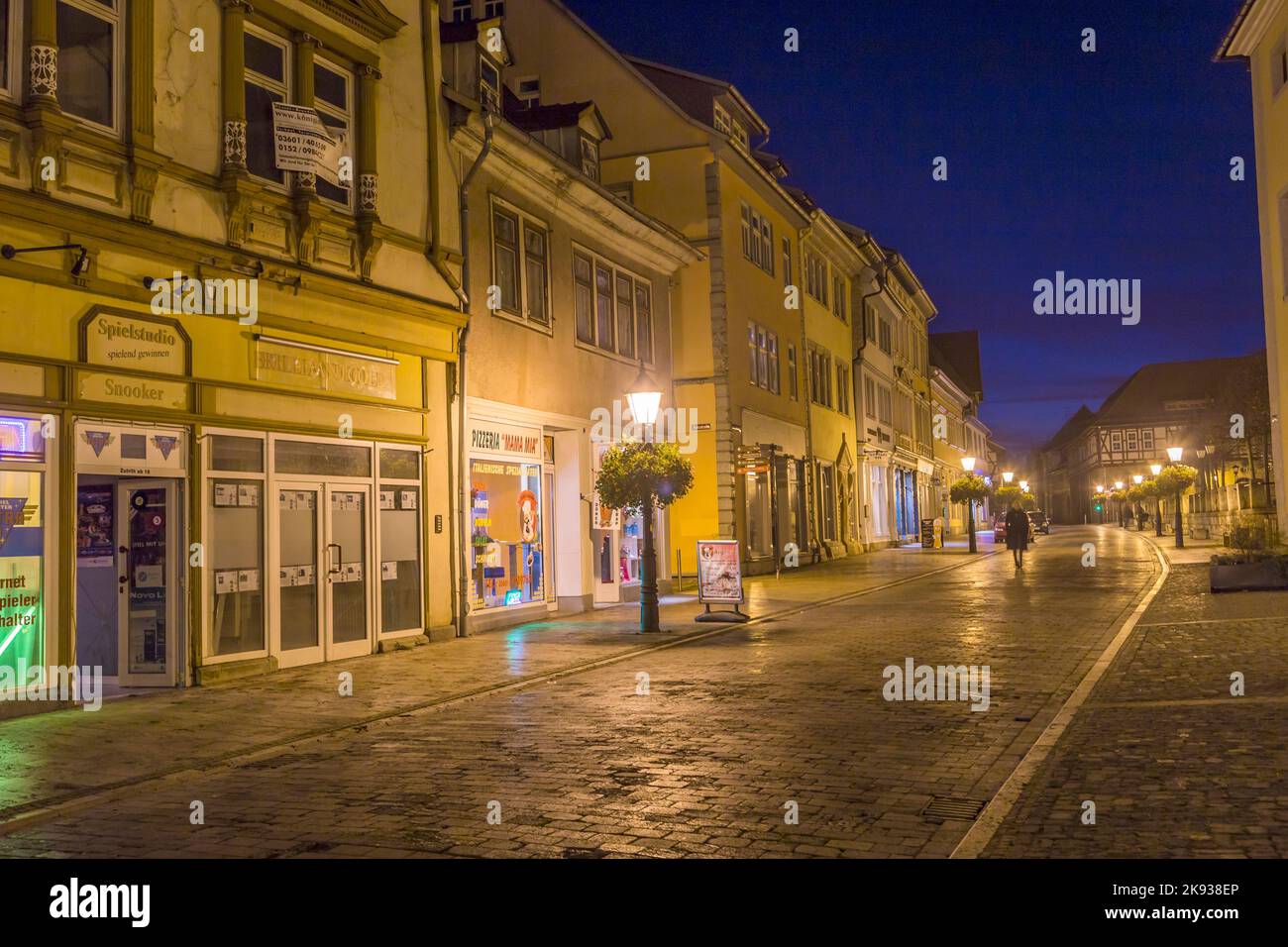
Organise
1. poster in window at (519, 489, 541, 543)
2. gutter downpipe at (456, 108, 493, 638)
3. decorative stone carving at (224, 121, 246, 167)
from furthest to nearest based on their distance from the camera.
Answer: poster in window at (519, 489, 541, 543), gutter downpipe at (456, 108, 493, 638), decorative stone carving at (224, 121, 246, 167)

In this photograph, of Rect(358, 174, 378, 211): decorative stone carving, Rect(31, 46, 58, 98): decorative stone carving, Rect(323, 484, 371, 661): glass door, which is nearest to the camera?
Rect(31, 46, 58, 98): decorative stone carving

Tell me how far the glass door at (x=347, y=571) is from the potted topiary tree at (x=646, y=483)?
13.1 ft

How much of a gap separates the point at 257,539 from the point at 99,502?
1.75 m

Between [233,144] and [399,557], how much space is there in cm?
568

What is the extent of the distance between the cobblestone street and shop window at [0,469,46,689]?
0.58 m

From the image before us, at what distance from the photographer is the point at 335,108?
1560cm

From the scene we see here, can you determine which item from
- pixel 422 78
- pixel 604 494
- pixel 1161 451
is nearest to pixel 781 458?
pixel 604 494

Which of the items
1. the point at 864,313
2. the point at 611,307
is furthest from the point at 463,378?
the point at 864,313

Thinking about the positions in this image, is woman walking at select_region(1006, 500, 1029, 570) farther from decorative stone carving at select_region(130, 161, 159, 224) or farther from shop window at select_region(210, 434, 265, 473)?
decorative stone carving at select_region(130, 161, 159, 224)

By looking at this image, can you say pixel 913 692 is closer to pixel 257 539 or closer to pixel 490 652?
pixel 490 652

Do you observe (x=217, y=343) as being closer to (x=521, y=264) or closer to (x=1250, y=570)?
(x=521, y=264)

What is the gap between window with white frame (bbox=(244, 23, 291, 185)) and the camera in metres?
14.1

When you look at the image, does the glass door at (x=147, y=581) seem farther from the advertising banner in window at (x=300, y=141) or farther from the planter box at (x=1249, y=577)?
the planter box at (x=1249, y=577)

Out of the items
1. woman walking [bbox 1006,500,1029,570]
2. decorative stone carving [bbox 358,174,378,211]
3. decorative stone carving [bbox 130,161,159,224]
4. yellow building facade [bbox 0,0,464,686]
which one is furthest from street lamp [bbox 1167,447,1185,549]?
decorative stone carving [bbox 130,161,159,224]
